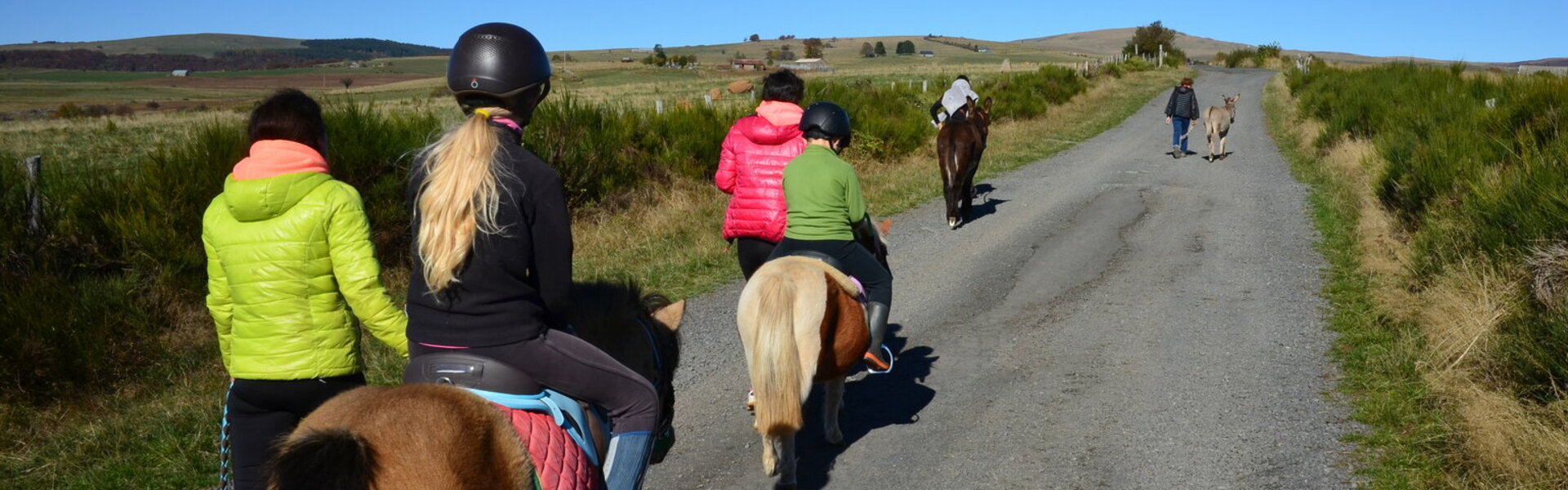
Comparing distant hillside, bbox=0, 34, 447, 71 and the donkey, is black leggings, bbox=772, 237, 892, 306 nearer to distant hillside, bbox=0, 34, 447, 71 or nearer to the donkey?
the donkey

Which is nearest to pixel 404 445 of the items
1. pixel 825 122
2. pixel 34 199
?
pixel 825 122

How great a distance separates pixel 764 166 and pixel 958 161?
6903 millimetres

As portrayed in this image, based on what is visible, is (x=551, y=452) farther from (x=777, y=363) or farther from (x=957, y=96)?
(x=957, y=96)

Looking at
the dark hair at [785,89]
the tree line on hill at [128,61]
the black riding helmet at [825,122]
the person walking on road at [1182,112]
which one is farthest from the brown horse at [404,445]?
the tree line on hill at [128,61]

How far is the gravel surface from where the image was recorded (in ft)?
16.0

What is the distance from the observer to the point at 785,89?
18.2 feet

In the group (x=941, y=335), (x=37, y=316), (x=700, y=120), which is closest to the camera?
(x=37, y=316)

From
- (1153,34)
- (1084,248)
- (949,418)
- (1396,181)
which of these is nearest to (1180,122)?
(1396,181)

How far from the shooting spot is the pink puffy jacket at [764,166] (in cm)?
550

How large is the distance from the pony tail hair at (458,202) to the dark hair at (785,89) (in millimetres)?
3215

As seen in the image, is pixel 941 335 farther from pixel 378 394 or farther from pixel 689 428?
pixel 378 394

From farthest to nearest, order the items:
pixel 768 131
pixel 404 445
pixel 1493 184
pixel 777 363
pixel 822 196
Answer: pixel 1493 184 < pixel 768 131 < pixel 822 196 < pixel 777 363 < pixel 404 445

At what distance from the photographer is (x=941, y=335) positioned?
7281 mm

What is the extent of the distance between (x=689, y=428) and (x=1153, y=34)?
75.3 m
